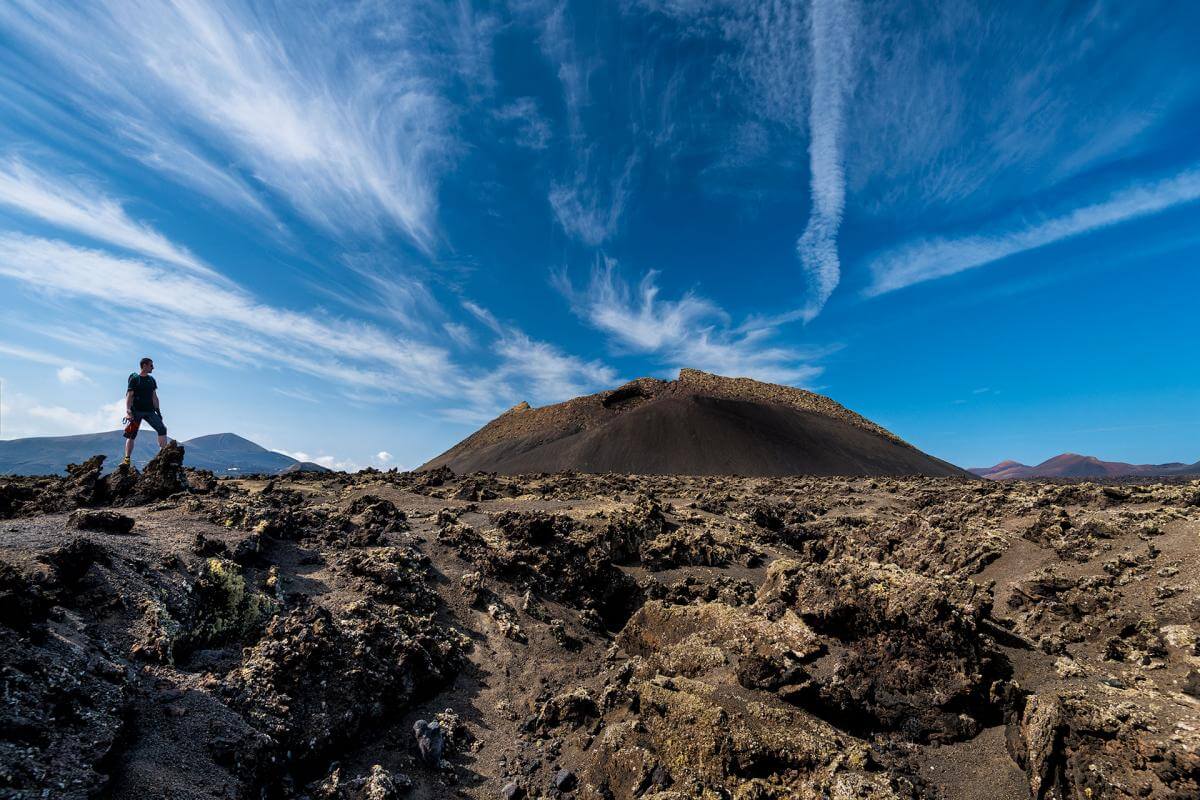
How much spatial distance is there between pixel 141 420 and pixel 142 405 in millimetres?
A: 340

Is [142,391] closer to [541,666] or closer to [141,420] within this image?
[141,420]

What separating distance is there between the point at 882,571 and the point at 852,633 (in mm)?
746

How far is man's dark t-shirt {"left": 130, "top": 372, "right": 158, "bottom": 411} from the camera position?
9562mm

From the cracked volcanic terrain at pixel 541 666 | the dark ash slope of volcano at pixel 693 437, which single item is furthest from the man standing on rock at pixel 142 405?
the dark ash slope of volcano at pixel 693 437

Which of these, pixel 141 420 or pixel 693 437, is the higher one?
pixel 693 437

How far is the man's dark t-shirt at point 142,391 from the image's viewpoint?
376 inches

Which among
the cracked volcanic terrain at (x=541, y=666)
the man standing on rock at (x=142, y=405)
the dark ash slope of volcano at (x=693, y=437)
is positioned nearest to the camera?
the cracked volcanic terrain at (x=541, y=666)

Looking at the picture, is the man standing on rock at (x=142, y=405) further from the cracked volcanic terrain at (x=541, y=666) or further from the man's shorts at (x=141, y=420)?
the cracked volcanic terrain at (x=541, y=666)

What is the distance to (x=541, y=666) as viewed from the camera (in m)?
6.84

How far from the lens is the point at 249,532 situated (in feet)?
23.3

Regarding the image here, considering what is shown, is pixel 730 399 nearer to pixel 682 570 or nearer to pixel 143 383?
pixel 682 570

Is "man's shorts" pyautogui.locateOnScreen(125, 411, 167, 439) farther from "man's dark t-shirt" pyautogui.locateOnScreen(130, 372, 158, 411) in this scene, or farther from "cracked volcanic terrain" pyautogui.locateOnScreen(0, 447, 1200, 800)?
"cracked volcanic terrain" pyautogui.locateOnScreen(0, 447, 1200, 800)

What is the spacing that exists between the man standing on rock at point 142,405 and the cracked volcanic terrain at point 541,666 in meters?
0.99

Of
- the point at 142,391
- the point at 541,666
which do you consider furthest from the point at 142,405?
the point at 541,666
